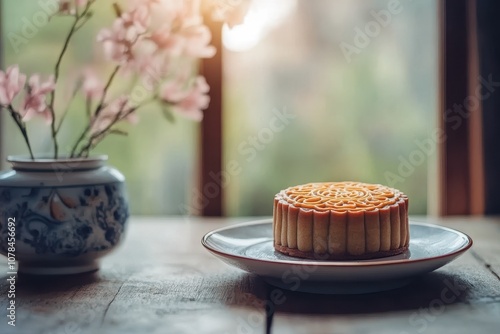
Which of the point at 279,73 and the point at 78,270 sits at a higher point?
the point at 279,73

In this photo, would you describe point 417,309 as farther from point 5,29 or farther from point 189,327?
point 5,29

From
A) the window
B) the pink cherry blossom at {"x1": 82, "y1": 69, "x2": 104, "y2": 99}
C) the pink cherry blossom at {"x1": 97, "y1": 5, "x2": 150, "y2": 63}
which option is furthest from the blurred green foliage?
the pink cherry blossom at {"x1": 97, "y1": 5, "x2": 150, "y2": 63}

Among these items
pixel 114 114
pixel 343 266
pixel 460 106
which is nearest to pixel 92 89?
pixel 114 114

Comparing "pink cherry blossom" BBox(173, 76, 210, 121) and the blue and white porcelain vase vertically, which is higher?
"pink cherry blossom" BBox(173, 76, 210, 121)

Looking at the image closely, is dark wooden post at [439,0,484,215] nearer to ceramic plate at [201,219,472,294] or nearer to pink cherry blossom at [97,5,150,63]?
ceramic plate at [201,219,472,294]

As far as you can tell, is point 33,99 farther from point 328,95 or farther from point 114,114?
point 328,95

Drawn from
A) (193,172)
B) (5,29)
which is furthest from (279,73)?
(5,29)
